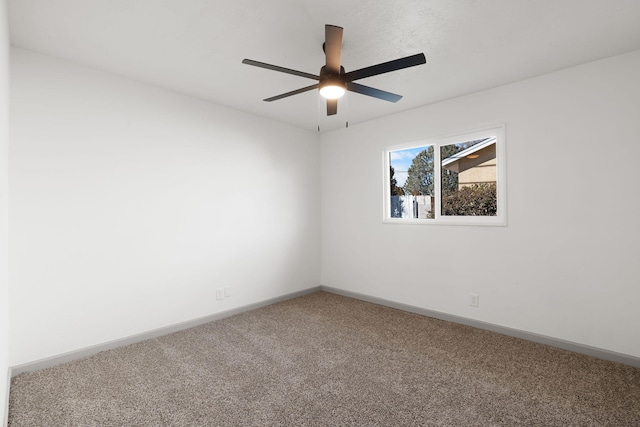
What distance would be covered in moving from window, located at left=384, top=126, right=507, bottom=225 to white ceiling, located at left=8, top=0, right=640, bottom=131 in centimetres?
68

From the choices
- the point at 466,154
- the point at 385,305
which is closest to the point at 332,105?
the point at 466,154

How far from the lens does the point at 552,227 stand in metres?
2.82

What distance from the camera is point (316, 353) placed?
272 cm

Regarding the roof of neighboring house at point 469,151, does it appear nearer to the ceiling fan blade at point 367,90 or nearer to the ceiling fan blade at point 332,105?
the ceiling fan blade at point 367,90

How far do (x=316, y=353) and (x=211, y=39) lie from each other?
2628 mm

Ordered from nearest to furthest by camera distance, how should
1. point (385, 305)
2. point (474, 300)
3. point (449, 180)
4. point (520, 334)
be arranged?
point (520, 334) < point (474, 300) < point (449, 180) < point (385, 305)

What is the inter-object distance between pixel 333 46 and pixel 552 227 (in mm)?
2493

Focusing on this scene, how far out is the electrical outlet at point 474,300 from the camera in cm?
328

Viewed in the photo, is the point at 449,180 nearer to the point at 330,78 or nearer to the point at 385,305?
the point at 385,305

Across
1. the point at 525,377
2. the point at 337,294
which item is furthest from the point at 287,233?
the point at 525,377

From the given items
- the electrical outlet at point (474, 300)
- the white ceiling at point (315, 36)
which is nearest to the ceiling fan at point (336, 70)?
the white ceiling at point (315, 36)

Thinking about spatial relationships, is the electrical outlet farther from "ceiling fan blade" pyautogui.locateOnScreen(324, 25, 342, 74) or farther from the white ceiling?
"ceiling fan blade" pyautogui.locateOnScreen(324, 25, 342, 74)

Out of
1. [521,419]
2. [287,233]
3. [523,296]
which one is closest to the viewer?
[521,419]

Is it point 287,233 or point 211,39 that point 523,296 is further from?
point 211,39
